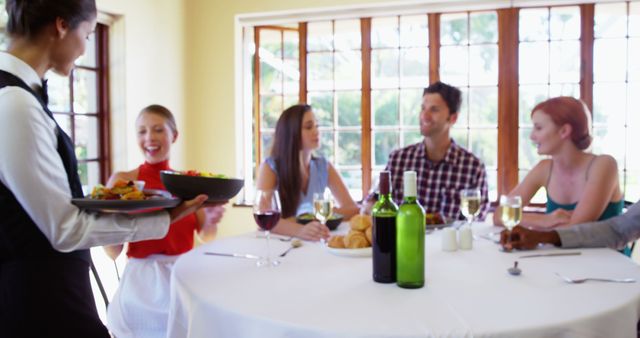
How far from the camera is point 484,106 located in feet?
14.5

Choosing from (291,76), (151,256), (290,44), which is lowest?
(151,256)

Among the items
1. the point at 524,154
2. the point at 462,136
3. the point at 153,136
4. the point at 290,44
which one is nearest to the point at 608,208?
the point at 153,136

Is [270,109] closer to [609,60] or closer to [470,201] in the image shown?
[609,60]

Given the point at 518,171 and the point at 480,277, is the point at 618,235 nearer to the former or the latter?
the point at 480,277

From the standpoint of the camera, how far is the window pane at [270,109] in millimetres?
4836

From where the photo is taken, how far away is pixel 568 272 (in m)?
1.44

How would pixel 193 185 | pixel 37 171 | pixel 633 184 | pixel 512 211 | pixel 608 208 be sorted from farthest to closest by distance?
pixel 633 184 → pixel 608 208 → pixel 512 211 → pixel 193 185 → pixel 37 171

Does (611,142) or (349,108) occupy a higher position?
(349,108)

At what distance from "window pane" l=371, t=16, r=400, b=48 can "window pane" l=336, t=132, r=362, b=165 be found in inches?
32.1

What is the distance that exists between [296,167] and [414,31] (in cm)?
239

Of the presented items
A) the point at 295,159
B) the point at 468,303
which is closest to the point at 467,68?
the point at 295,159

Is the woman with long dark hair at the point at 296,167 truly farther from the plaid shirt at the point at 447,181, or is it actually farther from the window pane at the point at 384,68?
the window pane at the point at 384,68

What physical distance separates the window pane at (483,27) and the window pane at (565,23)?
0.45 m

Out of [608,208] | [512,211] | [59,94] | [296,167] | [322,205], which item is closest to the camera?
[512,211]
